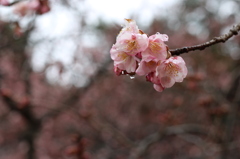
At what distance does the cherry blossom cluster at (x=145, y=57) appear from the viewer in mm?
1100

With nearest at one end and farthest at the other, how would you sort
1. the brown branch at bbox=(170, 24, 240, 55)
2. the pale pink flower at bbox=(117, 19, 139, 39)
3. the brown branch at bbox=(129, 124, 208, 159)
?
the brown branch at bbox=(170, 24, 240, 55)
the pale pink flower at bbox=(117, 19, 139, 39)
the brown branch at bbox=(129, 124, 208, 159)

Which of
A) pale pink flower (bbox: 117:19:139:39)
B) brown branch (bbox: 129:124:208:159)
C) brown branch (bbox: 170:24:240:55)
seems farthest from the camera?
brown branch (bbox: 129:124:208:159)

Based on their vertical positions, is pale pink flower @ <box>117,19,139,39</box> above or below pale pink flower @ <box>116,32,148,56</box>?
above

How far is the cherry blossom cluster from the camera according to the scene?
110 centimetres

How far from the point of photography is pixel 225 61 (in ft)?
21.2

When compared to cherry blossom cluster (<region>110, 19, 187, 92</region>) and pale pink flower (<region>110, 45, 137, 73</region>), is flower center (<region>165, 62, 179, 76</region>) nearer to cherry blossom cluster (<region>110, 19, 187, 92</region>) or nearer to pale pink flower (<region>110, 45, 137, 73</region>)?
cherry blossom cluster (<region>110, 19, 187, 92</region>)

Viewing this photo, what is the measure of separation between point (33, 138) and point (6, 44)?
5.90 ft

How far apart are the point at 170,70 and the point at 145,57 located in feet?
0.35

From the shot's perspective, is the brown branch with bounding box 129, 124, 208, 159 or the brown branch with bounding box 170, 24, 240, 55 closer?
the brown branch with bounding box 170, 24, 240, 55

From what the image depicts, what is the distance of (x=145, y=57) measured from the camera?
110 centimetres

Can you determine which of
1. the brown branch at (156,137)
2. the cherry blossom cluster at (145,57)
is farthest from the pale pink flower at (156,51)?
the brown branch at (156,137)

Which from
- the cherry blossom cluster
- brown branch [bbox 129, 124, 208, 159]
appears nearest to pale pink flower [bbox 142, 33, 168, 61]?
the cherry blossom cluster

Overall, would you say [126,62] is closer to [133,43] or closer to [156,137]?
[133,43]

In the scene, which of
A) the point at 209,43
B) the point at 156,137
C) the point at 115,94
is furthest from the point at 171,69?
the point at 115,94
